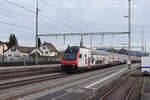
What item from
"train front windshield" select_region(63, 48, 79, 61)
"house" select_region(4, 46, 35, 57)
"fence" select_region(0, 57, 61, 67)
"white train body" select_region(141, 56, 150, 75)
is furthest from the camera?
"house" select_region(4, 46, 35, 57)

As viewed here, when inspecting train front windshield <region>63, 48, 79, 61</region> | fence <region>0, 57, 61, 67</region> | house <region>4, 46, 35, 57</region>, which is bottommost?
fence <region>0, 57, 61, 67</region>

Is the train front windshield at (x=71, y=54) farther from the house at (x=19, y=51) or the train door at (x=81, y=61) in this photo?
the house at (x=19, y=51)

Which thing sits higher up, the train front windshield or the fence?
the train front windshield

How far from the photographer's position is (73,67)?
840 inches

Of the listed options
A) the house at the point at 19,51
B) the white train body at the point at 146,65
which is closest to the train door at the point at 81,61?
the white train body at the point at 146,65

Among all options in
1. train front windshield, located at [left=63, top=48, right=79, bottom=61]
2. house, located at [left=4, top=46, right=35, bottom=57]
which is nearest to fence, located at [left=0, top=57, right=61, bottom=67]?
train front windshield, located at [left=63, top=48, right=79, bottom=61]

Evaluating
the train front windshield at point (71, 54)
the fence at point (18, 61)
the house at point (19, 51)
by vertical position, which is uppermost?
the house at point (19, 51)

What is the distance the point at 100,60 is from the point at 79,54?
9.35 m

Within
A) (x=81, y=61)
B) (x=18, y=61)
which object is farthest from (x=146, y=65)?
(x=18, y=61)

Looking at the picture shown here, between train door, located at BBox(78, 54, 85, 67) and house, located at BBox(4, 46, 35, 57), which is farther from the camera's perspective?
house, located at BBox(4, 46, 35, 57)

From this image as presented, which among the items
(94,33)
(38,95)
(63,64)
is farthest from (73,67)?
(94,33)

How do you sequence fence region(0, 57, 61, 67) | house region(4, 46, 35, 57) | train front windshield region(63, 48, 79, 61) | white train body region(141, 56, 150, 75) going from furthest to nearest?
house region(4, 46, 35, 57) < fence region(0, 57, 61, 67) < white train body region(141, 56, 150, 75) < train front windshield region(63, 48, 79, 61)

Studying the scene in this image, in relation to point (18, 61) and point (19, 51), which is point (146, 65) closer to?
point (18, 61)

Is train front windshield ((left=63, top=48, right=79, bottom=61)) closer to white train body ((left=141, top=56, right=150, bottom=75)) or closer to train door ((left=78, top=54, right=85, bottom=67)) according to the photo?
train door ((left=78, top=54, right=85, bottom=67))
